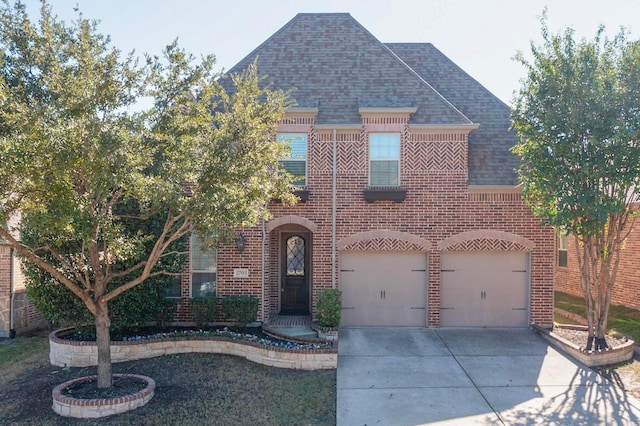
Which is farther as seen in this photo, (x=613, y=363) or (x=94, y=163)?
(x=613, y=363)

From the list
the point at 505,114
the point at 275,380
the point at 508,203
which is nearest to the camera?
the point at 275,380

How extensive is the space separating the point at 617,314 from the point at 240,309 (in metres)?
11.0

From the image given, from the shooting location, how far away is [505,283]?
42.0ft

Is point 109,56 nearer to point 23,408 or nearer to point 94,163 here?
point 94,163

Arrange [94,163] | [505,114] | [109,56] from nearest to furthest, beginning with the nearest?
[94,163] → [109,56] → [505,114]

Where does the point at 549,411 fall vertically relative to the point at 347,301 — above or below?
below

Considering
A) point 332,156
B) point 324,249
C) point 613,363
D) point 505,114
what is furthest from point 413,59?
point 613,363

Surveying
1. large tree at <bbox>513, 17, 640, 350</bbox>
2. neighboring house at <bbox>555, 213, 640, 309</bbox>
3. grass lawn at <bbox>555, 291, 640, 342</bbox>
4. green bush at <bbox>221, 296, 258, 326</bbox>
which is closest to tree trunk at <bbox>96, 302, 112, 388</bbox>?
green bush at <bbox>221, 296, 258, 326</bbox>

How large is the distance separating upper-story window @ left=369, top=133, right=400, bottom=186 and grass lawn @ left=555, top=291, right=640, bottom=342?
6.96 meters

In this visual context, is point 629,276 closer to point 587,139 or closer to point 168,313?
point 587,139

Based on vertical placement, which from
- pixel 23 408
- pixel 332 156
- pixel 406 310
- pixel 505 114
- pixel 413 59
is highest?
pixel 413 59

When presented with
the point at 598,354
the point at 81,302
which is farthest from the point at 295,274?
the point at 598,354

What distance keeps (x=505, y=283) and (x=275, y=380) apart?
6894 millimetres

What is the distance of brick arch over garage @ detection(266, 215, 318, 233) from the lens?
12.7 m
